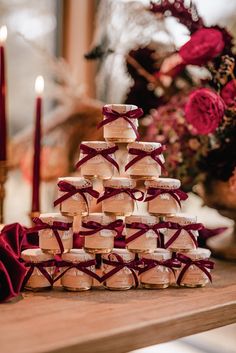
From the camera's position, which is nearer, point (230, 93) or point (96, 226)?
point (96, 226)

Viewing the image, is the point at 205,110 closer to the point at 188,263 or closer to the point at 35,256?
the point at 188,263

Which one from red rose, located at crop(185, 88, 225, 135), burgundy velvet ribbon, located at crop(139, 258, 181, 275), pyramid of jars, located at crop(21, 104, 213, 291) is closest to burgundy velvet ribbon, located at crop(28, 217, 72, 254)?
pyramid of jars, located at crop(21, 104, 213, 291)

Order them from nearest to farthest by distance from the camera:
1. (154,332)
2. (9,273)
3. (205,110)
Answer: (154,332) → (9,273) → (205,110)

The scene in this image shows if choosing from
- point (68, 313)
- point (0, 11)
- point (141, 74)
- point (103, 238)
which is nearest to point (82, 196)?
point (103, 238)

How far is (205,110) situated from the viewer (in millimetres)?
1134

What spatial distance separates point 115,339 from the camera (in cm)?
72

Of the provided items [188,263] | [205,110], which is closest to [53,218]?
[188,263]

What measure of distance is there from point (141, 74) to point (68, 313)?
31.2 inches

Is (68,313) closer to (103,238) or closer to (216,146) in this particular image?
(103,238)

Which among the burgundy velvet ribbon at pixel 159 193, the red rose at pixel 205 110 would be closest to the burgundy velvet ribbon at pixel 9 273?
the burgundy velvet ribbon at pixel 159 193

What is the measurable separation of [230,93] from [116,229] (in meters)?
0.38

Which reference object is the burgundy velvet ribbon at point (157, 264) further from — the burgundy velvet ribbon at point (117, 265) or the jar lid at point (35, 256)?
the jar lid at point (35, 256)

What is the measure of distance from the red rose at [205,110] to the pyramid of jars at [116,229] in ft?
0.66

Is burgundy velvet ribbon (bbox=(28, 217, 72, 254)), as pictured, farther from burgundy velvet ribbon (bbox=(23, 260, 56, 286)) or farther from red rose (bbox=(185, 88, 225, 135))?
red rose (bbox=(185, 88, 225, 135))
